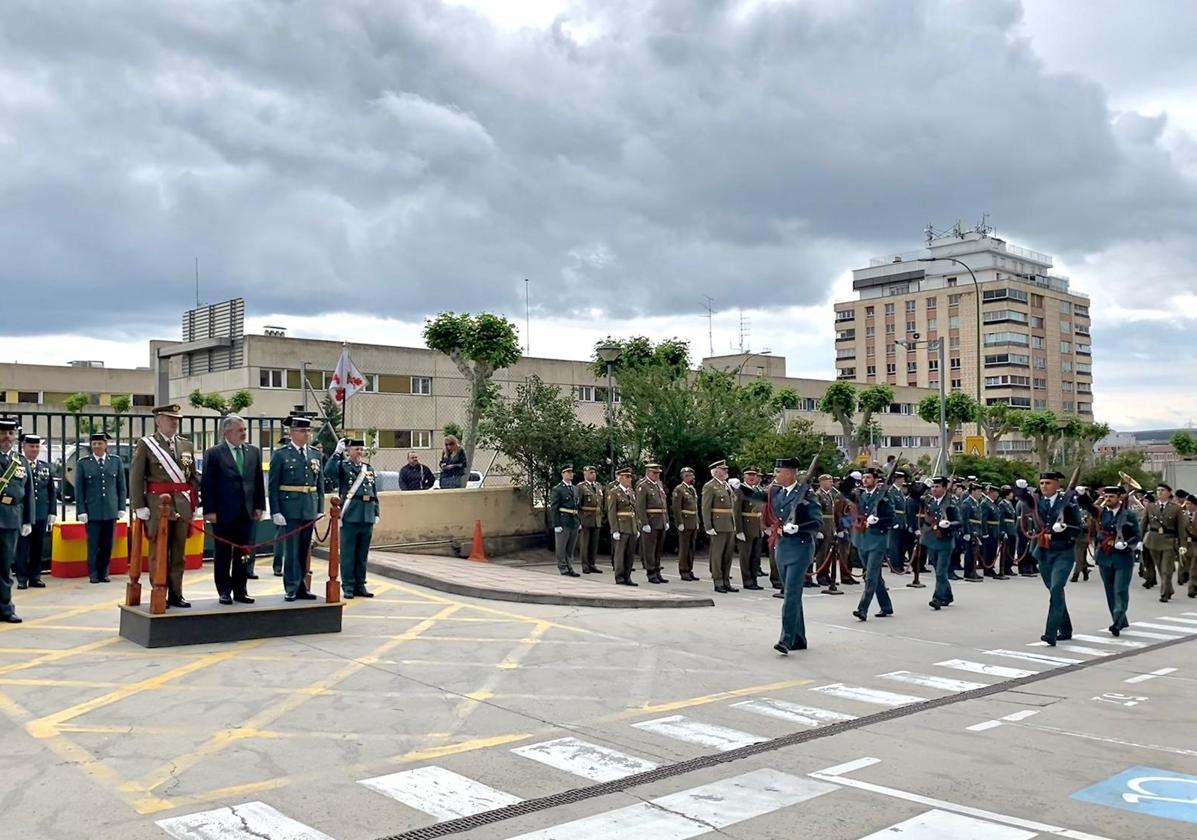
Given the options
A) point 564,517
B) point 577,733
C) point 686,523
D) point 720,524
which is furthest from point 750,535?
point 577,733

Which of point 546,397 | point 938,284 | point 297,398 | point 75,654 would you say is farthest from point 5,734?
point 938,284

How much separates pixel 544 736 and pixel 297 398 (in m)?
42.1

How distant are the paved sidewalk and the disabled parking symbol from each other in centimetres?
811

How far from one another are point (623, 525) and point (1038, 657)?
7918mm

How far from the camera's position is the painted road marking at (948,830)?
5742 mm

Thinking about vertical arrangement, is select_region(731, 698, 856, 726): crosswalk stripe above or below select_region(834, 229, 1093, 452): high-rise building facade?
below

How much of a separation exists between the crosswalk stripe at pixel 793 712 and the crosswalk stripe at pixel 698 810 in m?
1.57

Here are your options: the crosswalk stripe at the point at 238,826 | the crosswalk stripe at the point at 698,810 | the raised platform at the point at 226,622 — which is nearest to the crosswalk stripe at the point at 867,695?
the crosswalk stripe at the point at 698,810

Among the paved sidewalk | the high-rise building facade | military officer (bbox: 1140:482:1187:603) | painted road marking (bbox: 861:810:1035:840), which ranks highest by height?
the high-rise building facade

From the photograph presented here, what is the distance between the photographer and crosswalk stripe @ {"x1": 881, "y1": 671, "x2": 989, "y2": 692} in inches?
393

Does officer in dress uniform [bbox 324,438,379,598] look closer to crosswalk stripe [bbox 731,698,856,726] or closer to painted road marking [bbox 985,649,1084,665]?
crosswalk stripe [bbox 731,698,856,726]

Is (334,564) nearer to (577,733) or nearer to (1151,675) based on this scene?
(577,733)

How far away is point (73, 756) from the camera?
6.90 meters

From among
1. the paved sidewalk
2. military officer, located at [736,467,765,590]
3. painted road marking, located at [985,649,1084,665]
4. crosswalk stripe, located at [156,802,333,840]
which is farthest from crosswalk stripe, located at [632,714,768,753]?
military officer, located at [736,467,765,590]
